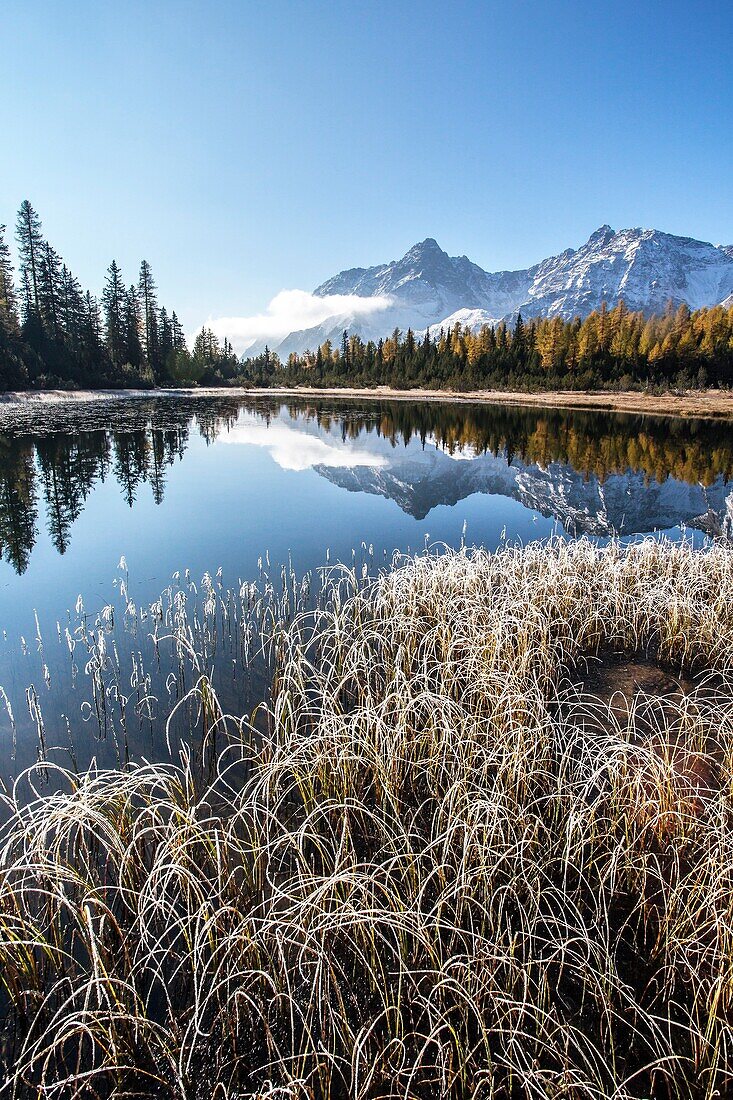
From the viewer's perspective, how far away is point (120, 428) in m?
27.3

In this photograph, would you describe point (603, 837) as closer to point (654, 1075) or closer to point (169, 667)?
point (654, 1075)

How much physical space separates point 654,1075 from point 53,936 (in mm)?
3044

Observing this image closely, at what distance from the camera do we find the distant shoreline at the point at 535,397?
39438 millimetres

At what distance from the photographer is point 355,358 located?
86188mm

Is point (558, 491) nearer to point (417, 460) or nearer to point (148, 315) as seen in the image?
point (417, 460)

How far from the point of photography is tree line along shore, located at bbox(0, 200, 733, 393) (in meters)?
48.2

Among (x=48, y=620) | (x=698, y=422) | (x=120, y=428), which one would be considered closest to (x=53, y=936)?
(x=48, y=620)

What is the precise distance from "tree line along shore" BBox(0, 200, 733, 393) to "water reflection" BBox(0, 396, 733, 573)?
1635 centimetres

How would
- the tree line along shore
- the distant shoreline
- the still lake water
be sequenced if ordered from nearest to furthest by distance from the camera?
the still lake water, the distant shoreline, the tree line along shore

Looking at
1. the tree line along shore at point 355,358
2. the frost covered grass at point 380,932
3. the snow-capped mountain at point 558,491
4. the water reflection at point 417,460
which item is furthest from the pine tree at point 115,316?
the frost covered grass at point 380,932

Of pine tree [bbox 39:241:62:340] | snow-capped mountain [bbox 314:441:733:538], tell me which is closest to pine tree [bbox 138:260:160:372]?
pine tree [bbox 39:241:62:340]

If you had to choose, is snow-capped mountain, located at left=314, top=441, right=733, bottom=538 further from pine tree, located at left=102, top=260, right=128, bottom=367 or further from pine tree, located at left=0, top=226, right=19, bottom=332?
pine tree, located at left=102, top=260, right=128, bottom=367

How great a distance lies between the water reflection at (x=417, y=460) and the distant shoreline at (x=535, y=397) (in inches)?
175

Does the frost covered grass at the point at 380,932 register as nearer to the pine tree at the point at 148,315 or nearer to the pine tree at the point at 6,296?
the pine tree at the point at 6,296
